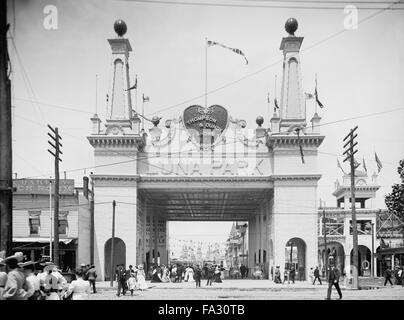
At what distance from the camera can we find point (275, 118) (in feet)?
133

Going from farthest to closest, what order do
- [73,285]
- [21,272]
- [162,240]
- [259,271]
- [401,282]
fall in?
[162,240] < [259,271] < [401,282] < [73,285] < [21,272]

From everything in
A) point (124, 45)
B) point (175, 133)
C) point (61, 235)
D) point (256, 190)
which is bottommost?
point (61, 235)

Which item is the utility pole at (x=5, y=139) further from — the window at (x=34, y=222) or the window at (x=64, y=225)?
the window at (x=64, y=225)

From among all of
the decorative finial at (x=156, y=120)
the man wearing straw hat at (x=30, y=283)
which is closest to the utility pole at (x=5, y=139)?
the man wearing straw hat at (x=30, y=283)

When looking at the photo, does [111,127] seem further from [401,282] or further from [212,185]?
[401,282]

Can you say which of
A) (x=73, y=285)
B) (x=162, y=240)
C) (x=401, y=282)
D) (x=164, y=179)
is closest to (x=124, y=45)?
(x=164, y=179)

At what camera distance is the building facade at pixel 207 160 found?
127ft

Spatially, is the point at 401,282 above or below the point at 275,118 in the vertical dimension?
below

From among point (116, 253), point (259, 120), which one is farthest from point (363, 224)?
point (116, 253)

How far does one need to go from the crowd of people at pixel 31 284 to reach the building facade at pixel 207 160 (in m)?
28.1

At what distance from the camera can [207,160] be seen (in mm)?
39250

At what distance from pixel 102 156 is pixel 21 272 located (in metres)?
31.2

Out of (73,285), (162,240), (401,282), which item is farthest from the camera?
(162,240)

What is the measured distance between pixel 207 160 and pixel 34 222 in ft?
40.3
